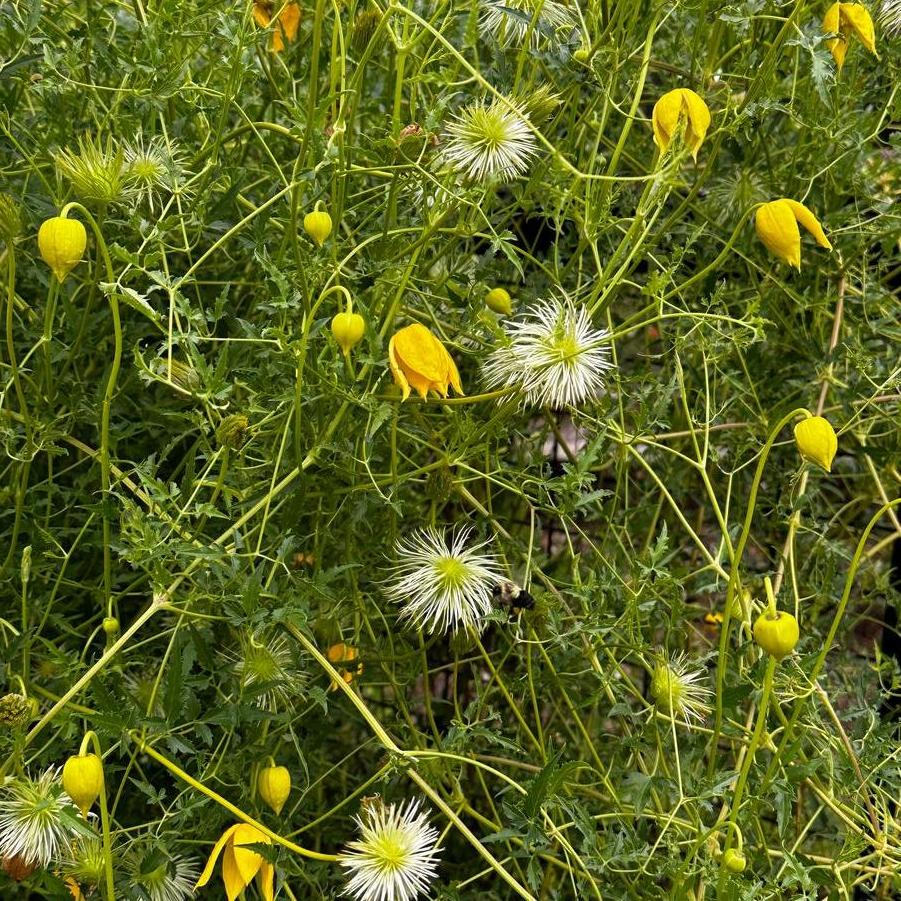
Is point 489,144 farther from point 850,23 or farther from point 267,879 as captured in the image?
point 267,879

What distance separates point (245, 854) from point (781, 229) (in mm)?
649

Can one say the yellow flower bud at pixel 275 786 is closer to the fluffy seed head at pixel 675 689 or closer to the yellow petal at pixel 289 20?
the fluffy seed head at pixel 675 689

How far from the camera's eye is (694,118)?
93cm

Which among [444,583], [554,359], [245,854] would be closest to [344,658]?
[444,583]

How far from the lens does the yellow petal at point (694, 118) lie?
3.05ft

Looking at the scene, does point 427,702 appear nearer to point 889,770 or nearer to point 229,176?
point 889,770

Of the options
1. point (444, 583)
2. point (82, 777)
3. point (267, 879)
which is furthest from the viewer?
point (444, 583)

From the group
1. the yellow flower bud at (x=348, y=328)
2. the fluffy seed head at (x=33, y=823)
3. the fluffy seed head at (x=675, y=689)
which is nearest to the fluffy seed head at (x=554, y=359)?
the yellow flower bud at (x=348, y=328)

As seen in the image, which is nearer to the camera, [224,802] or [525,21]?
[224,802]

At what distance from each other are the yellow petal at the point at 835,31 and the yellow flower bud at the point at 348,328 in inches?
20.0

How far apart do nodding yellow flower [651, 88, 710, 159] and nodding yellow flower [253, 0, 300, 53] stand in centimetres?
34

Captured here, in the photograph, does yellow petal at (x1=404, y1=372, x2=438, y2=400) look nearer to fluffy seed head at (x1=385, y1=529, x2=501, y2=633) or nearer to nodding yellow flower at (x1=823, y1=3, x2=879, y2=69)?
fluffy seed head at (x1=385, y1=529, x2=501, y2=633)

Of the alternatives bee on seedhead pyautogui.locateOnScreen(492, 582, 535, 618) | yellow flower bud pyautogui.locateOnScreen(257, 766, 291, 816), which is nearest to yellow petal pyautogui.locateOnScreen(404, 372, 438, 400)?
bee on seedhead pyautogui.locateOnScreen(492, 582, 535, 618)

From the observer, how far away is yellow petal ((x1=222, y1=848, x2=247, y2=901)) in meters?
0.87
